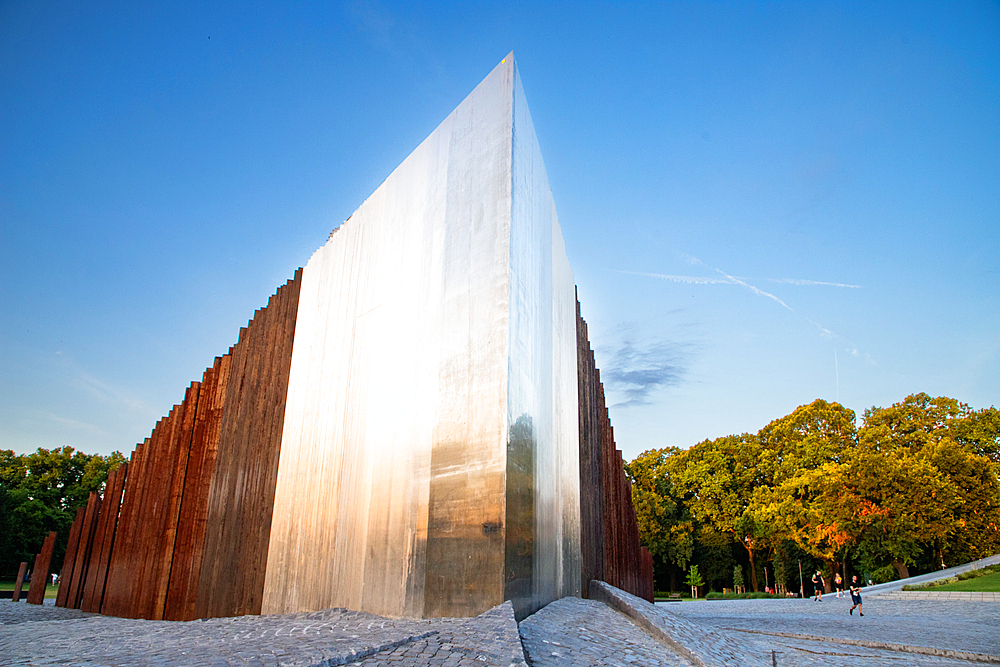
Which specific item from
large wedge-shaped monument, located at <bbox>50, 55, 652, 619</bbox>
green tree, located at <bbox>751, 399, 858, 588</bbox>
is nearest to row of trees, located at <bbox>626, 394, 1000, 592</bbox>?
green tree, located at <bbox>751, 399, 858, 588</bbox>

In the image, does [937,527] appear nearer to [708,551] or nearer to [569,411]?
[708,551]

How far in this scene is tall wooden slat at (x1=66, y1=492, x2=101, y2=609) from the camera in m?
10.8

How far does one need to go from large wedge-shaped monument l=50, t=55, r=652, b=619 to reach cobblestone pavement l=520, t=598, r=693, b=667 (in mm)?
316

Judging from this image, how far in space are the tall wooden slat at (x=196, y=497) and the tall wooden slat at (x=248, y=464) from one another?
0.50ft

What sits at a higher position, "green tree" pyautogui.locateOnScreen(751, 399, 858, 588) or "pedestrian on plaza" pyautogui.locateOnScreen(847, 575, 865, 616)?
"green tree" pyautogui.locateOnScreen(751, 399, 858, 588)

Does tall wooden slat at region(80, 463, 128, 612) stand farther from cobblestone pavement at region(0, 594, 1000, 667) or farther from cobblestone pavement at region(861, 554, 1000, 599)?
cobblestone pavement at region(861, 554, 1000, 599)

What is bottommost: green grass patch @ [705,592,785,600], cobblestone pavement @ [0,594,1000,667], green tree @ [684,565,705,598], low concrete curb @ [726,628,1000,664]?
green grass patch @ [705,592,785,600]

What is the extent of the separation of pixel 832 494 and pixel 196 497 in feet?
71.6

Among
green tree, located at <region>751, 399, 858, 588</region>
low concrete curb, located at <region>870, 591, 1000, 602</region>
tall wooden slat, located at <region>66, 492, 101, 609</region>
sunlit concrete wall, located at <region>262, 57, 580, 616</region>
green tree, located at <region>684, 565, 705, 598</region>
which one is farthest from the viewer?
green tree, located at <region>684, 565, 705, 598</region>

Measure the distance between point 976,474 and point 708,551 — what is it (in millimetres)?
12523

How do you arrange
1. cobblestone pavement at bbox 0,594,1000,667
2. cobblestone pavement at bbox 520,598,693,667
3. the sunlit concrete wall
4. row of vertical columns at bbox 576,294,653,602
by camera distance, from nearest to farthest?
1. cobblestone pavement at bbox 0,594,1000,667
2. cobblestone pavement at bbox 520,598,693,667
3. the sunlit concrete wall
4. row of vertical columns at bbox 576,294,653,602

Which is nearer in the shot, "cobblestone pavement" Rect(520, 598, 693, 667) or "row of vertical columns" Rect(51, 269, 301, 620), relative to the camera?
"cobblestone pavement" Rect(520, 598, 693, 667)

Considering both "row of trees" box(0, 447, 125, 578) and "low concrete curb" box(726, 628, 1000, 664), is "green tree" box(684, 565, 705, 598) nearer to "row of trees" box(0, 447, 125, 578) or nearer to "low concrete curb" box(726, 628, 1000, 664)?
"low concrete curb" box(726, 628, 1000, 664)

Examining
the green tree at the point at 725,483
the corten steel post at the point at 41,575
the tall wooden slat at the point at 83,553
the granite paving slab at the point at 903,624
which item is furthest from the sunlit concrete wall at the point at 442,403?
the green tree at the point at 725,483
